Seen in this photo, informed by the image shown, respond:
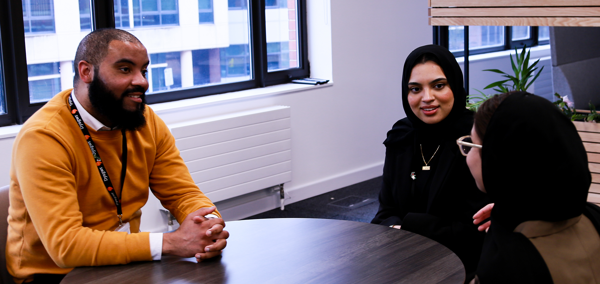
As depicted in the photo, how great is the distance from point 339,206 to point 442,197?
2640 millimetres

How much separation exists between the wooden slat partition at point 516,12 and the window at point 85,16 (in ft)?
7.40

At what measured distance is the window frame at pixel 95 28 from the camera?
351 centimetres

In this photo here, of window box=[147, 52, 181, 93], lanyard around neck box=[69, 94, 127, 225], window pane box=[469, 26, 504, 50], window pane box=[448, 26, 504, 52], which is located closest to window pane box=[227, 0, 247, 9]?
window box=[147, 52, 181, 93]

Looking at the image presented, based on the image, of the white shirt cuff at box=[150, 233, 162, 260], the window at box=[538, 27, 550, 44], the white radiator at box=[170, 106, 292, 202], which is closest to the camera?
the white shirt cuff at box=[150, 233, 162, 260]

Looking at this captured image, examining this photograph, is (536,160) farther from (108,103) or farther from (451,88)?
(108,103)

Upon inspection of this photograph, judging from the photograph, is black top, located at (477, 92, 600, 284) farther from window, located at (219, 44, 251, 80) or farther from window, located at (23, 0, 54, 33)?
window, located at (219, 44, 251, 80)

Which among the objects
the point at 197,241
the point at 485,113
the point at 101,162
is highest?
the point at 485,113

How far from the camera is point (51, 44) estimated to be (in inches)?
147

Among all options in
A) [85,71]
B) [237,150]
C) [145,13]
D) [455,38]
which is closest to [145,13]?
[145,13]

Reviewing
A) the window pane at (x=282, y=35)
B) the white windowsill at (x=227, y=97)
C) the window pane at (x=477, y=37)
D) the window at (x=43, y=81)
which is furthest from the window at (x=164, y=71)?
the window pane at (x=477, y=37)

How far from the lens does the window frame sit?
11.5 feet

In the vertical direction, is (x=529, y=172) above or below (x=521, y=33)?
below

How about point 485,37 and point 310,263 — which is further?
point 485,37

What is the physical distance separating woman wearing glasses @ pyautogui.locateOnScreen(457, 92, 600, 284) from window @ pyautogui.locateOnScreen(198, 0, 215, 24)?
360 centimetres
